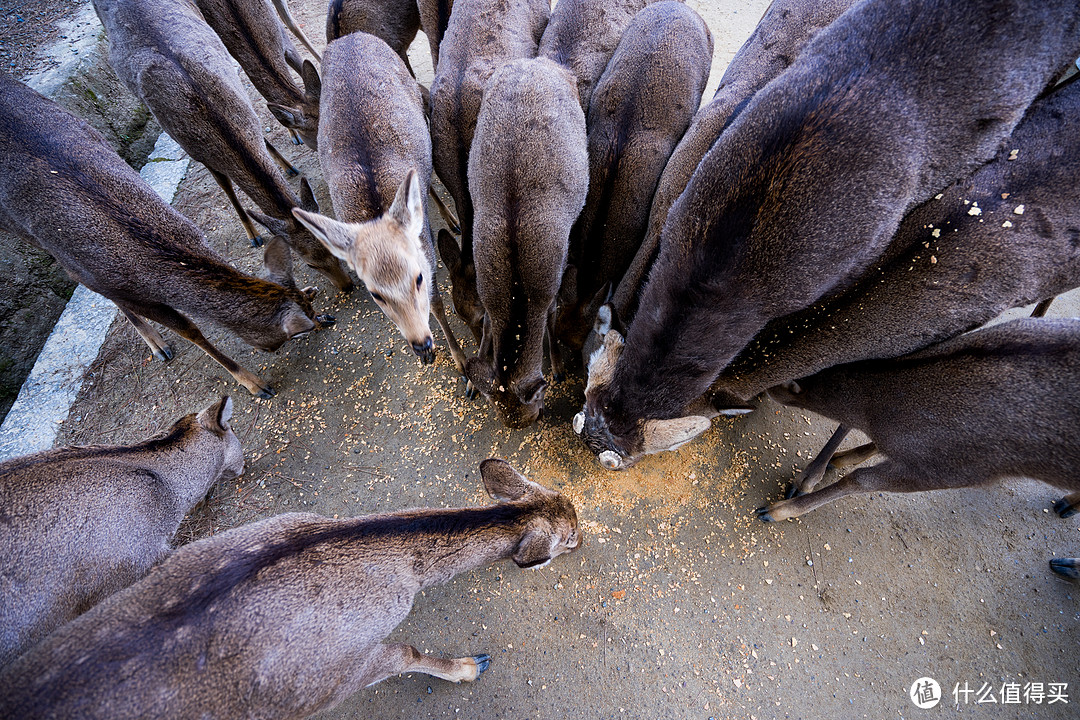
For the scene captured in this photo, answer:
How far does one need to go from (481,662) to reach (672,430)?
A: 247 centimetres

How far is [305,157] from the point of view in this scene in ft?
24.7

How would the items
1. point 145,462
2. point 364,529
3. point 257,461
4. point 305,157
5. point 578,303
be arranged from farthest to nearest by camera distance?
point 305,157
point 578,303
point 257,461
point 145,462
point 364,529

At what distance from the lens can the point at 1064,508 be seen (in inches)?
174

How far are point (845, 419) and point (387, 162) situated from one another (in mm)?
4847

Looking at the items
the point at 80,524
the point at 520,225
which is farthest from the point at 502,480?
the point at 80,524

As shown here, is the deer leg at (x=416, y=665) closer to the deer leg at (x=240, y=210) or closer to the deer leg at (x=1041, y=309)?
the deer leg at (x=240, y=210)

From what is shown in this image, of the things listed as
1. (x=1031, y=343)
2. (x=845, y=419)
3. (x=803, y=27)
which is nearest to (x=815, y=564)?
(x=845, y=419)

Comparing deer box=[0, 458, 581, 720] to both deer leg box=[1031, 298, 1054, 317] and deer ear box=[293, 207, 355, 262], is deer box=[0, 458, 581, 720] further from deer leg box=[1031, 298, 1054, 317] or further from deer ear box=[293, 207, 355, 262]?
deer leg box=[1031, 298, 1054, 317]

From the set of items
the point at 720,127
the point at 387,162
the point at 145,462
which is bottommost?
the point at 145,462

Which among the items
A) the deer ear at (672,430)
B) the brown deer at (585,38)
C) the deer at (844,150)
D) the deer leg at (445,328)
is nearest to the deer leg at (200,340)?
the deer leg at (445,328)

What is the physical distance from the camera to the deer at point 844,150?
3.08 m

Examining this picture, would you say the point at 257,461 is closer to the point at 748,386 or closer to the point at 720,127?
the point at 748,386

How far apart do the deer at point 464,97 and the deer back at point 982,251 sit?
352cm

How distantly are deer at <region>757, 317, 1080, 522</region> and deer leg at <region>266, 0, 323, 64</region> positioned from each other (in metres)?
8.97
